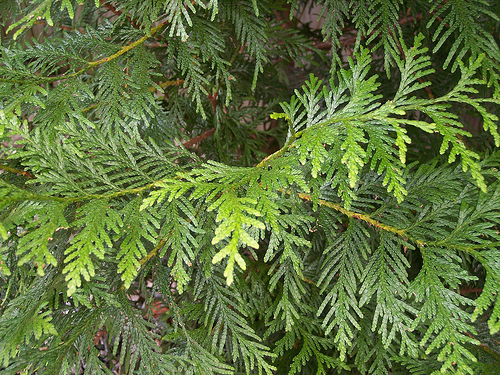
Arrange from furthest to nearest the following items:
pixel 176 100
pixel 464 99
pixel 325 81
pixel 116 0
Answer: pixel 325 81
pixel 176 100
pixel 116 0
pixel 464 99

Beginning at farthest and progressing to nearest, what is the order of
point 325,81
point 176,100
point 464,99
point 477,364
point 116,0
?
point 325,81 < point 176,100 < point 116,0 < point 477,364 < point 464,99

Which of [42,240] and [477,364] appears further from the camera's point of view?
[477,364]

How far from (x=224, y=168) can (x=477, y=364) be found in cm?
65

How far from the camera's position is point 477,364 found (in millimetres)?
803

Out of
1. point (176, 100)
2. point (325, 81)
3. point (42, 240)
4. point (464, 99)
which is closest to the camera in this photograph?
point (42, 240)

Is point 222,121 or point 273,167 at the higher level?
point 273,167

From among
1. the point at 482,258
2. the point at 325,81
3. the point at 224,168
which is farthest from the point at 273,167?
the point at 325,81

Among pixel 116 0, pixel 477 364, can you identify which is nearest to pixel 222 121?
pixel 116 0

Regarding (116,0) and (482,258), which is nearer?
(482,258)

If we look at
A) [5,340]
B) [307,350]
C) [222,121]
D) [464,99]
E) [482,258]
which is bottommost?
[307,350]

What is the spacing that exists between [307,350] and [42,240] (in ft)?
2.00

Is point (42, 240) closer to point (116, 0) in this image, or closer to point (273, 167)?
point (273, 167)

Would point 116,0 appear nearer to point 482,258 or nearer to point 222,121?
point 222,121

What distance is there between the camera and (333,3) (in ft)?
2.92
